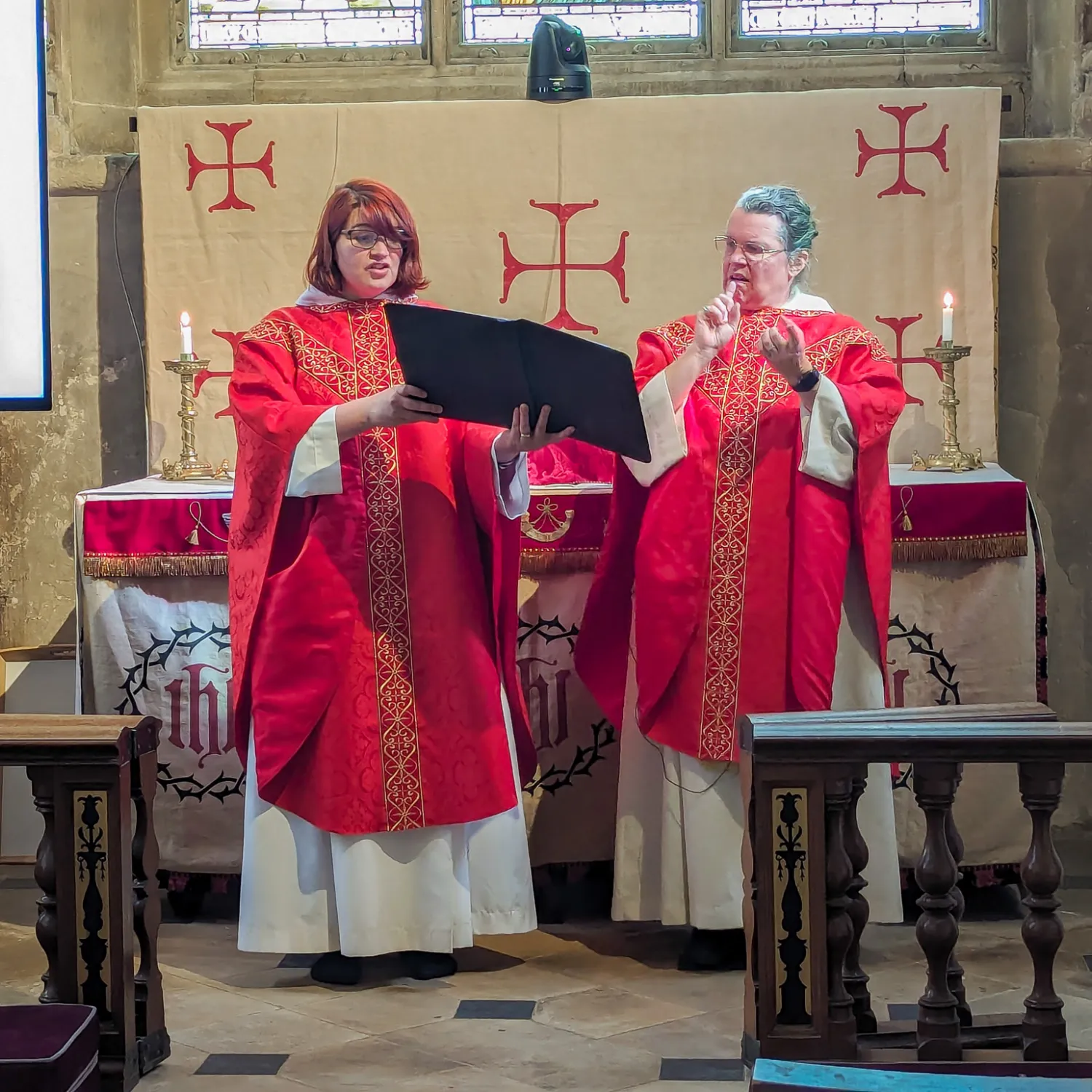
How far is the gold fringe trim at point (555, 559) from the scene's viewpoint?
4816 mm

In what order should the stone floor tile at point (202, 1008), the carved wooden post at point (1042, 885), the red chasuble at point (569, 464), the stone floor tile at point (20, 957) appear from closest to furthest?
the carved wooden post at point (1042, 885), the stone floor tile at point (202, 1008), the stone floor tile at point (20, 957), the red chasuble at point (569, 464)

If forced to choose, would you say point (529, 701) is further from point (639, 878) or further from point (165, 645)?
point (165, 645)

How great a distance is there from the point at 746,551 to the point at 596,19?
9.10 ft

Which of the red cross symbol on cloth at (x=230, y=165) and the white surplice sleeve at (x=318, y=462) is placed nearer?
the white surplice sleeve at (x=318, y=462)

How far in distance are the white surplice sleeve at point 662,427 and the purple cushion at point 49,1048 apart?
2.10 meters

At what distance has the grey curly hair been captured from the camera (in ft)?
14.3

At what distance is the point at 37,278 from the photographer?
5184 millimetres

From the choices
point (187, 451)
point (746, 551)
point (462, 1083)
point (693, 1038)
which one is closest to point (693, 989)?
point (693, 1038)

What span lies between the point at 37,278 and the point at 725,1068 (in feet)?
10.4

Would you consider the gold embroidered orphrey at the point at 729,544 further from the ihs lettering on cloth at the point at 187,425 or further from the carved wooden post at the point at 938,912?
the ihs lettering on cloth at the point at 187,425

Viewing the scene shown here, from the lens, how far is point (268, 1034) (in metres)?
3.83

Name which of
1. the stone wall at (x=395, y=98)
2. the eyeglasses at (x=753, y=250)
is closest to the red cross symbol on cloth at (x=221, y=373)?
the stone wall at (x=395, y=98)

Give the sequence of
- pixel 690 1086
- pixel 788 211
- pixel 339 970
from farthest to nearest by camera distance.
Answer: pixel 788 211 → pixel 339 970 → pixel 690 1086

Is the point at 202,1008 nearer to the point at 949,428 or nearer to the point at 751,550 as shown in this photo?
the point at 751,550
